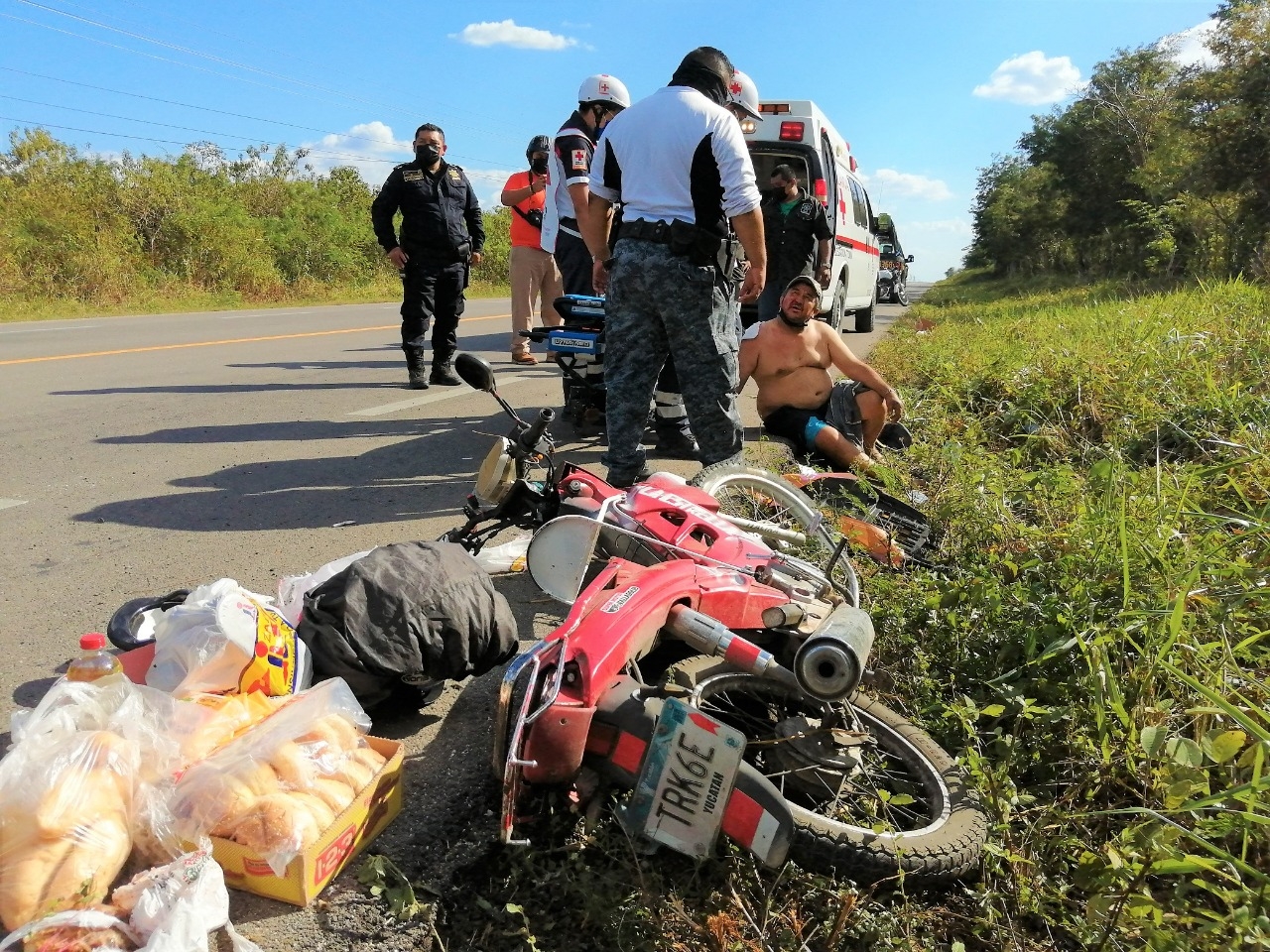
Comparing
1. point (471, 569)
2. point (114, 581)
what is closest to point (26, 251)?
point (114, 581)

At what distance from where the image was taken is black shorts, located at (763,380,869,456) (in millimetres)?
5320

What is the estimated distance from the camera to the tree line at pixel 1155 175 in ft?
49.7

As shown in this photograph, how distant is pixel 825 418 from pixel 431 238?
155 inches

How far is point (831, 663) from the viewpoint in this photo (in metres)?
1.94

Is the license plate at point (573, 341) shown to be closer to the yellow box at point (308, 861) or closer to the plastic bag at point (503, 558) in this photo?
the plastic bag at point (503, 558)

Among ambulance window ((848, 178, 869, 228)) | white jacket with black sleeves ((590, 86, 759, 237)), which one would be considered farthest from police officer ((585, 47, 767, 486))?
ambulance window ((848, 178, 869, 228))

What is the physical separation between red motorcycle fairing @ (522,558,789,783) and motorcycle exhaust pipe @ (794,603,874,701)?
413 mm

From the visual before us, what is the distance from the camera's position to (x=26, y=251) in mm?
20812

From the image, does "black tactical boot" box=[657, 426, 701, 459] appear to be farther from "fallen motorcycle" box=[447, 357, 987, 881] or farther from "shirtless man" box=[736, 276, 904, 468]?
"fallen motorcycle" box=[447, 357, 987, 881]

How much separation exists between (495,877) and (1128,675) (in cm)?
187

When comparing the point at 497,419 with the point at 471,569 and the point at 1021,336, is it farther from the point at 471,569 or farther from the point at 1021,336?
the point at 1021,336

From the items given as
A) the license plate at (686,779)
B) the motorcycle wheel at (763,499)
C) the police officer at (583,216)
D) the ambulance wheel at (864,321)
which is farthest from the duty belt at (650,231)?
the ambulance wheel at (864,321)

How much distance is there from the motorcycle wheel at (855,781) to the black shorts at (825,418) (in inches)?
122

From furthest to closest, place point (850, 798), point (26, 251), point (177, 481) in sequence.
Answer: point (26, 251) < point (177, 481) < point (850, 798)
